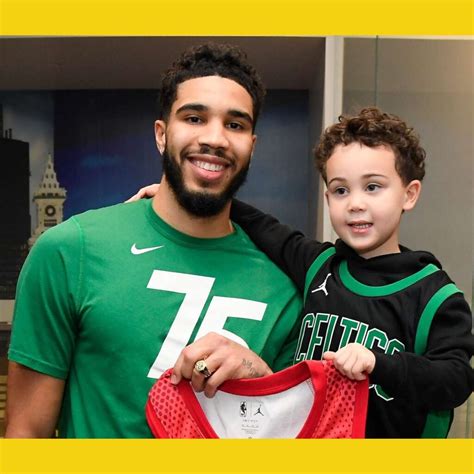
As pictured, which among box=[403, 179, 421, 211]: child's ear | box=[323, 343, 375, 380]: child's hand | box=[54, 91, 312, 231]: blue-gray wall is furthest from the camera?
box=[54, 91, 312, 231]: blue-gray wall

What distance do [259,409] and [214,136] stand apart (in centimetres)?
50

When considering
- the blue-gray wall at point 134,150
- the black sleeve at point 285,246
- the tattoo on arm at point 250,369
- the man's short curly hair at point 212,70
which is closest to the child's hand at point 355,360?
the tattoo on arm at point 250,369

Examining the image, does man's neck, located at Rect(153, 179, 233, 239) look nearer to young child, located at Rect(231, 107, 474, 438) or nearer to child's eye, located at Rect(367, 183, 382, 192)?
young child, located at Rect(231, 107, 474, 438)

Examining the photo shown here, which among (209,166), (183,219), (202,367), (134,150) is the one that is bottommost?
(202,367)

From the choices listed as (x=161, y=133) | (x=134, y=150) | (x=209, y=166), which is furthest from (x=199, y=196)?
(x=134, y=150)

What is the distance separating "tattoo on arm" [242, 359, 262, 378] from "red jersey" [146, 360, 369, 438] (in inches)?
0.6

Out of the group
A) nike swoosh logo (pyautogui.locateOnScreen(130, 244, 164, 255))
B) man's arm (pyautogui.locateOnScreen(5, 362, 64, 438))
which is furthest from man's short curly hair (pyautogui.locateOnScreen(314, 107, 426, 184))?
man's arm (pyautogui.locateOnScreen(5, 362, 64, 438))

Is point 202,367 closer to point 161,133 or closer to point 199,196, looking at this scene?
point 199,196

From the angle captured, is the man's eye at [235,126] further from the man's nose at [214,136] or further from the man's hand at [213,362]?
the man's hand at [213,362]

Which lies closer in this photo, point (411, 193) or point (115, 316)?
point (115, 316)

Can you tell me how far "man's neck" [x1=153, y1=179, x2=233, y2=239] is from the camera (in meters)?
1.38

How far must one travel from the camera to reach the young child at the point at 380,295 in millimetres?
1133

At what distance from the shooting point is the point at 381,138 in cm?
133

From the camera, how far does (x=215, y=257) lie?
1369mm
